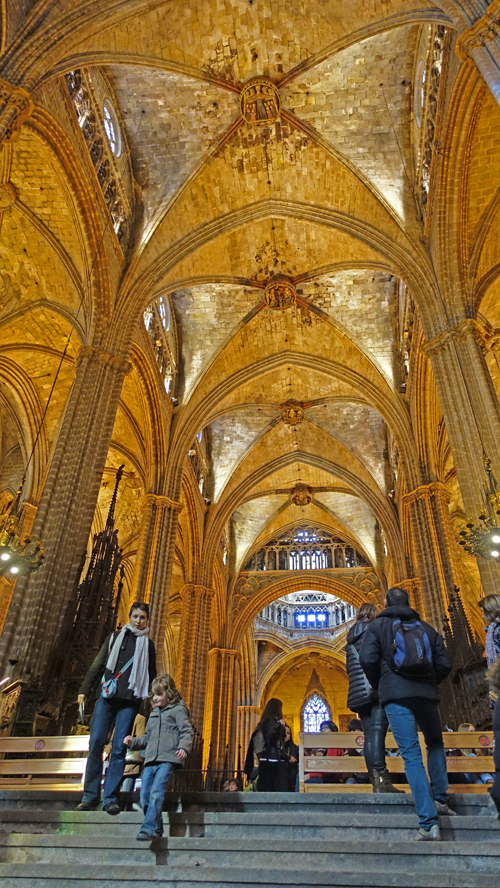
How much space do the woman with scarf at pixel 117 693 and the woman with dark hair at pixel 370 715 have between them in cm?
163

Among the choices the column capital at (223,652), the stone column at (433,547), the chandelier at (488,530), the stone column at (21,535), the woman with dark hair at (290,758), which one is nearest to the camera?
the woman with dark hair at (290,758)

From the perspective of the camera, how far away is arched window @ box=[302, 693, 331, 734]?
36.0 metres

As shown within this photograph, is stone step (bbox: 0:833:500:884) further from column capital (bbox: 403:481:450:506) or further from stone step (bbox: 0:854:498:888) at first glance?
column capital (bbox: 403:481:450:506)

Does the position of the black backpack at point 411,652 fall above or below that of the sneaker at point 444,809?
above

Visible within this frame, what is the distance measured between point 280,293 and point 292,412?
5.59 m

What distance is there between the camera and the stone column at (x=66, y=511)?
941cm

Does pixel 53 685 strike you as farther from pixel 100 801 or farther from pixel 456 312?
pixel 456 312

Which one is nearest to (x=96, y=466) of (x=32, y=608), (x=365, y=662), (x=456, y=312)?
(x=32, y=608)

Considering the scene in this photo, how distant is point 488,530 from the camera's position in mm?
8531

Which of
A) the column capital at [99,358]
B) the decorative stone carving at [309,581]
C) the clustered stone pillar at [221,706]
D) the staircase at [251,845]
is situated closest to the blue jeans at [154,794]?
the staircase at [251,845]

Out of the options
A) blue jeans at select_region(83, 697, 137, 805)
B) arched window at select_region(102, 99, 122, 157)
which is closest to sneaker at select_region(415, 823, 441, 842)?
blue jeans at select_region(83, 697, 137, 805)

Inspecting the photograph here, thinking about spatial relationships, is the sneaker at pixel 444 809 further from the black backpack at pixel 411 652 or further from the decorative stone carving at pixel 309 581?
the decorative stone carving at pixel 309 581

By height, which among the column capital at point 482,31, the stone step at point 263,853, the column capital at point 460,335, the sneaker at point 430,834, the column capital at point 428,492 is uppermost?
the column capital at point 482,31

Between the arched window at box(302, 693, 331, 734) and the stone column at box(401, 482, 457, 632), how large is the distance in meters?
24.2
